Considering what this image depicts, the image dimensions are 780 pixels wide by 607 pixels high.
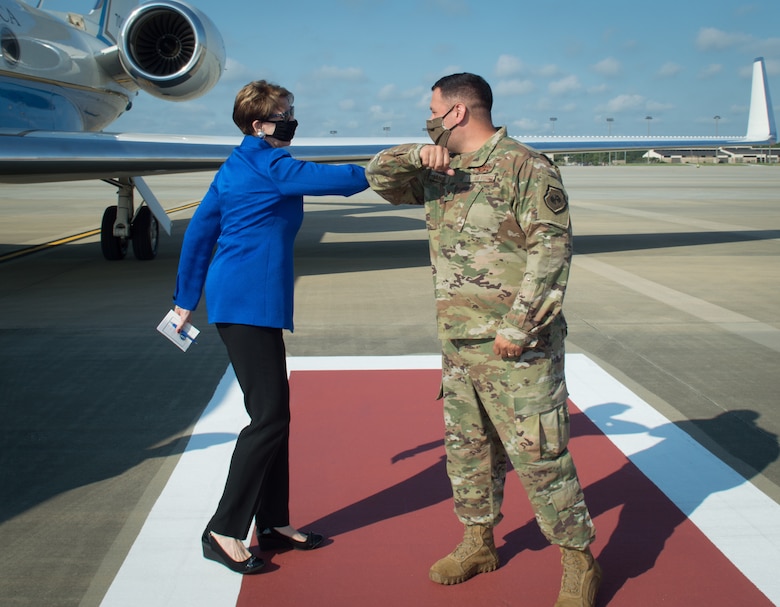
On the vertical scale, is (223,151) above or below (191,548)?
above

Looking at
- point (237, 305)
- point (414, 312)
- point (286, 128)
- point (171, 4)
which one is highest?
point (171, 4)

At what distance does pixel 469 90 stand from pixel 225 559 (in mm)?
2109

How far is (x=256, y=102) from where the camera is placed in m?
3.14

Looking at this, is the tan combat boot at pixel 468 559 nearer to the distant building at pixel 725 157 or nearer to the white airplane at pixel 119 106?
the white airplane at pixel 119 106

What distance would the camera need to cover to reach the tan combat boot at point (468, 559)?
312cm

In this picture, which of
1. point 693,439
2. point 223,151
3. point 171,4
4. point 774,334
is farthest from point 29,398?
point 171,4

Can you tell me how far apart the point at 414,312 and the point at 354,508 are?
470 centimetres

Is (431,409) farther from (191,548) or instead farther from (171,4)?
(171,4)

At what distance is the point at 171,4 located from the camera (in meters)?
12.8

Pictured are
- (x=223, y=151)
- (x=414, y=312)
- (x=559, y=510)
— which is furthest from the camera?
(x=223, y=151)

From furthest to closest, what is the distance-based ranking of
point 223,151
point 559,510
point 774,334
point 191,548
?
point 223,151
point 774,334
point 191,548
point 559,510

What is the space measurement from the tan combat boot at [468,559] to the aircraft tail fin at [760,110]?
13.9 m

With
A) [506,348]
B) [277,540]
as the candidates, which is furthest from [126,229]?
[506,348]

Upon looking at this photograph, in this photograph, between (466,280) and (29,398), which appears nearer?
(466,280)
